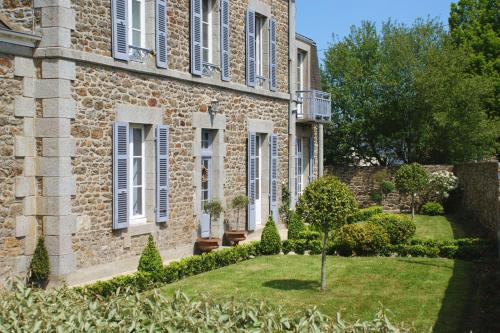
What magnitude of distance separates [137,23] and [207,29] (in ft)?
9.56

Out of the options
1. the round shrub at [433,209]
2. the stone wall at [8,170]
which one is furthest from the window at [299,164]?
the stone wall at [8,170]

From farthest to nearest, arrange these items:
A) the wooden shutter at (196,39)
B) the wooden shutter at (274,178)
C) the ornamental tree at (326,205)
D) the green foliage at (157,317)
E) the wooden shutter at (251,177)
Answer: the wooden shutter at (274,178)
the wooden shutter at (251,177)
the wooden shutter at (196,39)
the ornamental tree at (326,205)
the green foliage at (157,317)

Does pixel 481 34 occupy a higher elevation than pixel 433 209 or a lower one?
higher

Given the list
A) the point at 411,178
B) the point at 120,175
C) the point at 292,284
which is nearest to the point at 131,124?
the point at 120,175

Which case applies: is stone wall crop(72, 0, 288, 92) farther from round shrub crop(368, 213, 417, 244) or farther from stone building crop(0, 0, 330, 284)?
round shrub crop(368, 213, 417, 244)

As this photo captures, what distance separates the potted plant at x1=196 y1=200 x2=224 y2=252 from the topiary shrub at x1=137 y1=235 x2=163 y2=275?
2768 millimetres

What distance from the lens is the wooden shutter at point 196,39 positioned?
564 inches

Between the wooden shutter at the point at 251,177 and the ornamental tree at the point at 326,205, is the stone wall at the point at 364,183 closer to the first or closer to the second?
the wooden shutter at the point at 251,177

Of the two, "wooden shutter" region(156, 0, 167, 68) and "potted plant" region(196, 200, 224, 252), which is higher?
"wooden shutter" region(156, 0, 167, 68)

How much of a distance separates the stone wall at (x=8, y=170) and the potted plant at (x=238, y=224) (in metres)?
6.27

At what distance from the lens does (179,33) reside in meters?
14.0

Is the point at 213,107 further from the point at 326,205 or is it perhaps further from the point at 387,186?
the point at 387,186

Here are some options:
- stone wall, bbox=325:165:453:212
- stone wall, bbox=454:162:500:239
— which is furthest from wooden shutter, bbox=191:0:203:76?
stone wall, bbox=325:165:453:212

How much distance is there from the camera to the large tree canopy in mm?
28609
